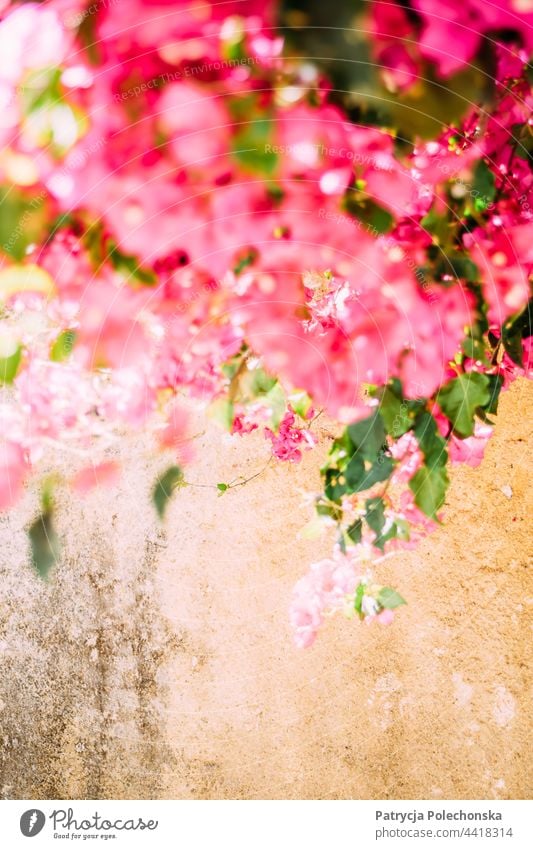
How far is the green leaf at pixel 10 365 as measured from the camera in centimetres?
40

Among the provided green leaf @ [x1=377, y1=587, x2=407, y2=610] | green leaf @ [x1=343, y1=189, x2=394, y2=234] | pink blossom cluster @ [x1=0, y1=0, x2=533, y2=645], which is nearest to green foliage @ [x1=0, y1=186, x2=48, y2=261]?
pink blossom cluster @ [x1=0, y1=0, x2=533, y2=645]

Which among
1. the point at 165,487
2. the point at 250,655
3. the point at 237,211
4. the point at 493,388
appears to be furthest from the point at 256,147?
the point at 250,655

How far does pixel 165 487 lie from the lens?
2.46 feet

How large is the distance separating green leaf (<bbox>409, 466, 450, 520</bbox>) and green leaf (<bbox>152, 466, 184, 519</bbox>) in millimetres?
349

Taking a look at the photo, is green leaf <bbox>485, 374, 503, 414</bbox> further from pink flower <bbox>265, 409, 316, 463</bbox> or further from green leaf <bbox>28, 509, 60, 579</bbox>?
green leaf <bbox>28, 509, 60, 579</bbox>

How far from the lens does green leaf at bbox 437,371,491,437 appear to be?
1.39ft

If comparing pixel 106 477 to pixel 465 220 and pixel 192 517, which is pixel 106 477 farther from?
pixel 465 220

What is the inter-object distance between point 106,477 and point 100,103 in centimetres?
50

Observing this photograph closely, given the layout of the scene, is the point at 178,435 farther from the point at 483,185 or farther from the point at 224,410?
the point at 483,185

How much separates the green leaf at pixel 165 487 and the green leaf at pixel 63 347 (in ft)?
1.11

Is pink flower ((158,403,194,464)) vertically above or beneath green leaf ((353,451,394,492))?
beneath

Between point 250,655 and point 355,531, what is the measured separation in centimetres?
36
